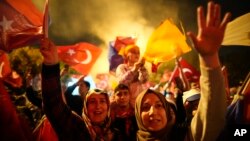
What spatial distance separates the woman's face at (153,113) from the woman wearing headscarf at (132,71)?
29cm

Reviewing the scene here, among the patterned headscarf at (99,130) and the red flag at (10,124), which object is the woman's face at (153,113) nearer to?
the patterned headscarf at (99,130)

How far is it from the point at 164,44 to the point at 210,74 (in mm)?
762

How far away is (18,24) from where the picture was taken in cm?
255

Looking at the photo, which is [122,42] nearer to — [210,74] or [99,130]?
[99,130]

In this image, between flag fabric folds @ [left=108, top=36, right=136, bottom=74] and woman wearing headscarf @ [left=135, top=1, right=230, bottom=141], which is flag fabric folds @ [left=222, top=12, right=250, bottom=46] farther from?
flag fabric folds @ [left=108, top=36, right=136, bottom=74]

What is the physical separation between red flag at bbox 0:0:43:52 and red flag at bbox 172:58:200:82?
1.06 m

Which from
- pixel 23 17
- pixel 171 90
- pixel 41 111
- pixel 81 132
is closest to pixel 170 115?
pixel 171 90

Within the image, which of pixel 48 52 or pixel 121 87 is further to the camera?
pixel 121 87

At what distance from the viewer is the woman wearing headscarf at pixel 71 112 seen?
213 cm

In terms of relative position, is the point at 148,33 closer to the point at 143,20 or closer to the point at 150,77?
the point at 143,20

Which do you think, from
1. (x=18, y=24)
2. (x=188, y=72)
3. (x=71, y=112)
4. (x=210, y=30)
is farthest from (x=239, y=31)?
(x=18, y=24)

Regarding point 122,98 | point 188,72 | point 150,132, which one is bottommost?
point 150,132

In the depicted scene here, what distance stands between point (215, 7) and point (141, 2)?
2.88 ft

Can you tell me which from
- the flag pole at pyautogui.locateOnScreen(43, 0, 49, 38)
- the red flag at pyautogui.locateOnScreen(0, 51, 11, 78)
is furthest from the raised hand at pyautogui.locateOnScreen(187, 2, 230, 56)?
the red flag at pyautogui.locateOnScreen(0, 51, 11, 78)
